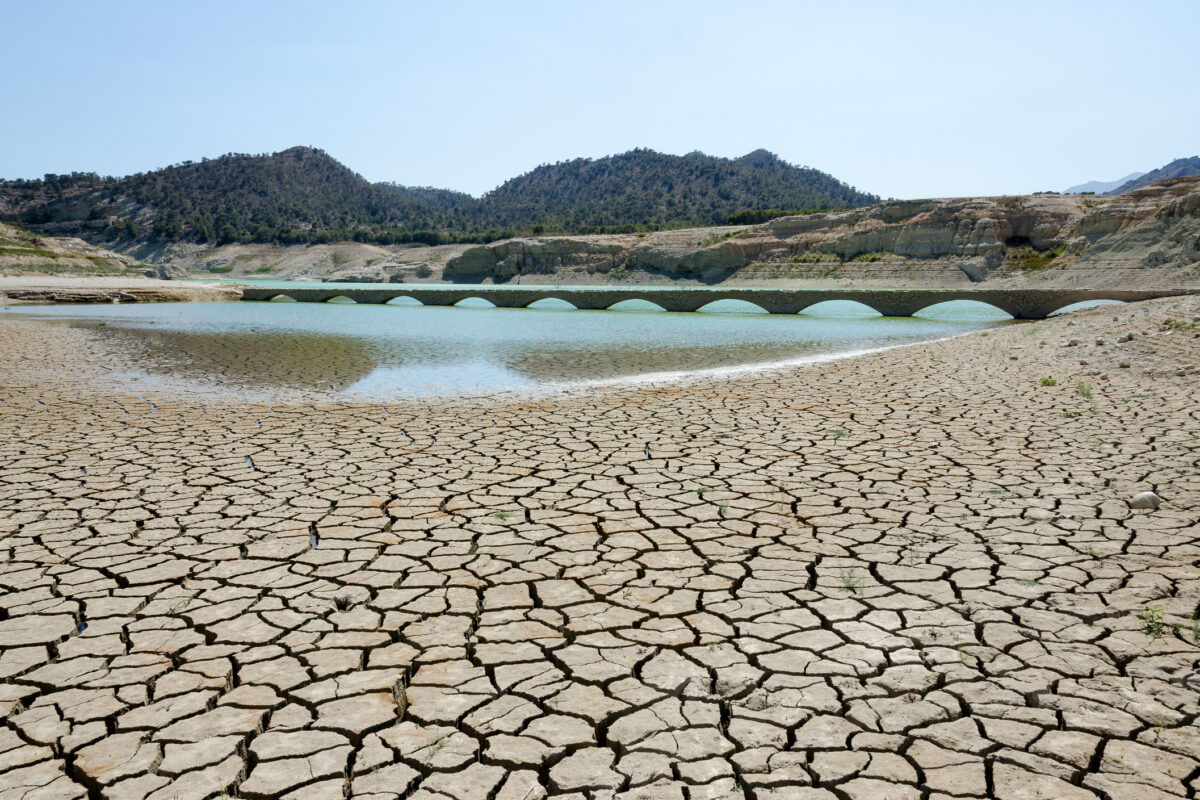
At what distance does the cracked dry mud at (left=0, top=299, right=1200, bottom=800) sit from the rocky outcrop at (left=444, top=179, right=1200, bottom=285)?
41.0m

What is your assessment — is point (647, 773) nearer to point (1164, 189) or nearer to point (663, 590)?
point (663, 590)

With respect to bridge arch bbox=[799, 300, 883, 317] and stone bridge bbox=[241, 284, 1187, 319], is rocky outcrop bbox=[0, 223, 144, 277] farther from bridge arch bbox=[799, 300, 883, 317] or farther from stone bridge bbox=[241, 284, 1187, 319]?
bridge arch bbox=[799, 300, 883, 317]

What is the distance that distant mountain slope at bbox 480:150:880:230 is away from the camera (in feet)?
324

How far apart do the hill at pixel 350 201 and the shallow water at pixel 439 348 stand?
67.6 m

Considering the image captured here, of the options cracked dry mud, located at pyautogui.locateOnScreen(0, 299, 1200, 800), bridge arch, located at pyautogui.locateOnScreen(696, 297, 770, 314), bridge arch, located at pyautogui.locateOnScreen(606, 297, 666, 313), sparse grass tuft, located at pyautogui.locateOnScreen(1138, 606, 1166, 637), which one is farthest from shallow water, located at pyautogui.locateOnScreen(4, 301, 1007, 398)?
bridge arch, located at pyautogui.locateOnScreen(606, 297, 666, 313)

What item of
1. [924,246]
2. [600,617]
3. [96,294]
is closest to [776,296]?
[924,246]

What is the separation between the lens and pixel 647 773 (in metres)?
2.06

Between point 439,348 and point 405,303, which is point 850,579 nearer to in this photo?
point 439,348

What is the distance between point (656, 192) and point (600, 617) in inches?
4436

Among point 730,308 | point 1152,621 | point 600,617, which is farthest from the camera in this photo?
point 730,308

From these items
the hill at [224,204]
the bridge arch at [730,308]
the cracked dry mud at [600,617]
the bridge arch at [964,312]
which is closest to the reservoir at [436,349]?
the cracked dry mud at [600,617]

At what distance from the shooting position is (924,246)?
53.1 m

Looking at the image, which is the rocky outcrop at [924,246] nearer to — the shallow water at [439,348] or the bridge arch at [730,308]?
the bridge arch at [730,308]

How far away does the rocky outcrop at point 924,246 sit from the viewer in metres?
40.8
